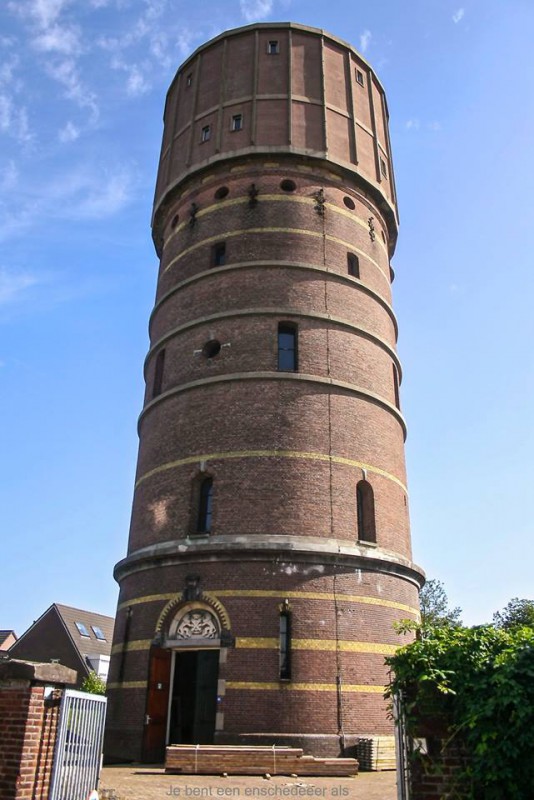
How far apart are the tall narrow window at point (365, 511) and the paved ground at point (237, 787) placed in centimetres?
531

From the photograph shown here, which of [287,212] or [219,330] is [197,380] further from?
[287,212]

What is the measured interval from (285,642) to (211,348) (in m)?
7.79

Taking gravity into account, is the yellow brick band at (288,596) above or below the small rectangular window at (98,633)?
below

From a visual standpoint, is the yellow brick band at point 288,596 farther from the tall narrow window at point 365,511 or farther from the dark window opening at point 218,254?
the dark window opening at point 218,254

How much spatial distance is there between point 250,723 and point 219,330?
31.3 ft

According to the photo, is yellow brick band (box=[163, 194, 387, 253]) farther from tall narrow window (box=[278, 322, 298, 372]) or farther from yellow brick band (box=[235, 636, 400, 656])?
yellow brick band (box=[235, 636, 400, 656])

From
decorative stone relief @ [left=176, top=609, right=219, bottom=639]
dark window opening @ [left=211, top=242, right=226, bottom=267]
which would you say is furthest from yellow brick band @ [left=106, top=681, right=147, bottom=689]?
dark window opening @ [left=211, top=242, right=226, bottom=267]

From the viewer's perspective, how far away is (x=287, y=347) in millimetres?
17828

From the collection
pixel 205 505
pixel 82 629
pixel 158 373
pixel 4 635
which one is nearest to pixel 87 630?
pixel 82 629

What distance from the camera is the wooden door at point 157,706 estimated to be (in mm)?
14680

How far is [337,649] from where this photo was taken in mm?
14484

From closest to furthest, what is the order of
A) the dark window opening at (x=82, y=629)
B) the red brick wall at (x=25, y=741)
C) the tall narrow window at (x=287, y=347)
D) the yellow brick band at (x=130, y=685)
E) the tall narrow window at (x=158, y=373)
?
1. the red brick wall at (x=25, y=741)
2. the yellow brick band at (x=130, y=685)
3. the tall narrow window at (x=287, y=347)
4. the tall narrow window at (x=158, y=373)
5. the dark window opening at (x=82, y=629)

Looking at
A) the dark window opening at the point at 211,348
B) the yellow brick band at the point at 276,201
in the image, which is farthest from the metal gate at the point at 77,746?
the yellow brick band at the point at 276,201

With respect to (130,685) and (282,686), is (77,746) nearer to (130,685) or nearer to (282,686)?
(282,686)
